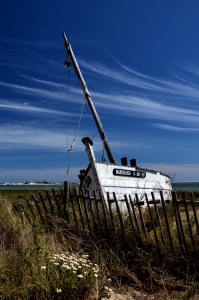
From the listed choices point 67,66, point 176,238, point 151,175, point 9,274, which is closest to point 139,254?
point 176,238

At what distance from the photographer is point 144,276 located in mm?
5594

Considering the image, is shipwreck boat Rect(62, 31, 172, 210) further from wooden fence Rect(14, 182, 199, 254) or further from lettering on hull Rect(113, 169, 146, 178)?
wooden fence Rect(14, 182, 199, 254)

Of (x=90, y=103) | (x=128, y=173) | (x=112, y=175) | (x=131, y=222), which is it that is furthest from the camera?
(x=90, y=103)

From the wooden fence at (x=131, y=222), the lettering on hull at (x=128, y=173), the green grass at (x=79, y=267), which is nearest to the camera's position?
the green grass at (x=79, y=267)

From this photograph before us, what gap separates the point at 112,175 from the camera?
1030 cm

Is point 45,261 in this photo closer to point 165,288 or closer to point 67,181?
point 165,288

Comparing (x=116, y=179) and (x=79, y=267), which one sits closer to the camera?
(x=79, y=267)

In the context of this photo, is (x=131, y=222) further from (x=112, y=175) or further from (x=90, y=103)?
(x=90, y=103)

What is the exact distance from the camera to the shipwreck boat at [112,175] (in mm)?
9805

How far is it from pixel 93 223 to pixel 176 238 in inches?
73.5

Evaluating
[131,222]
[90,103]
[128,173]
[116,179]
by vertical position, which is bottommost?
[131,222]

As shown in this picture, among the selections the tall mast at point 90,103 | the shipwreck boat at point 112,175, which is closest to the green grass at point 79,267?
the shipwreck boat at point 112,175

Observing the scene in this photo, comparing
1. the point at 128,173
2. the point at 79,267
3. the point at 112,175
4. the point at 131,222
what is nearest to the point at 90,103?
the point at 128,173

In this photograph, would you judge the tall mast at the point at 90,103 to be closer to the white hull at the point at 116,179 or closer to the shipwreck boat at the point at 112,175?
the shipwreck boat at the point at 112,175
